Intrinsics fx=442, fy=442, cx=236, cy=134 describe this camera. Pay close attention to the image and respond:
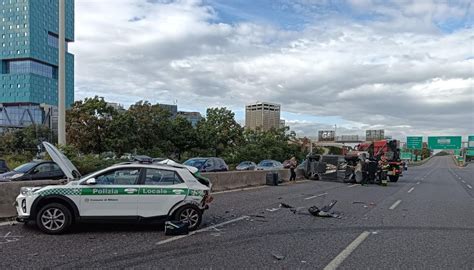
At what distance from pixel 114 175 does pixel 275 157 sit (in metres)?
52.3

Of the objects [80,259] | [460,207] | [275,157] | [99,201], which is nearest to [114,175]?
[99,201]

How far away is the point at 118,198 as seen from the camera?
30.5 feet

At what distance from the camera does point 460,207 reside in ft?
52.0

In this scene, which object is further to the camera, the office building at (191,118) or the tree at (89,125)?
the office building at (191,118)

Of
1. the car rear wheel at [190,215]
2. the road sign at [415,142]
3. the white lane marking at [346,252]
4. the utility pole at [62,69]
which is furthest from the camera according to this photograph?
the road sign at [415,142]

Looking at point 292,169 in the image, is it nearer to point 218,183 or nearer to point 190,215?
point 218,183

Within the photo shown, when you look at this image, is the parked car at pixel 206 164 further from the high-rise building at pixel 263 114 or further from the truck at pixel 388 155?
the high-rise building at pixel 263 114

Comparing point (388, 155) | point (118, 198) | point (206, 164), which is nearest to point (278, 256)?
point (118, 198)

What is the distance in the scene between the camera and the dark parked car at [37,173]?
703 inches

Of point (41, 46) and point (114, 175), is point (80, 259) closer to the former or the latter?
point (114, 175)

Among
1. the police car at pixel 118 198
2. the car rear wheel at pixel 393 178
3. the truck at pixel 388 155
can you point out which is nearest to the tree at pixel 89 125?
the truck at pixel 388 155

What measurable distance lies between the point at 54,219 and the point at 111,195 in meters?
1.20

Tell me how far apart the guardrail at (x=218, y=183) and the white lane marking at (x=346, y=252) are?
22.9ft

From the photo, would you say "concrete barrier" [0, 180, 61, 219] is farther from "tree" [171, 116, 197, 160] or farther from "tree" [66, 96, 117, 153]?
"tree" [171, 116, 197, 160]
